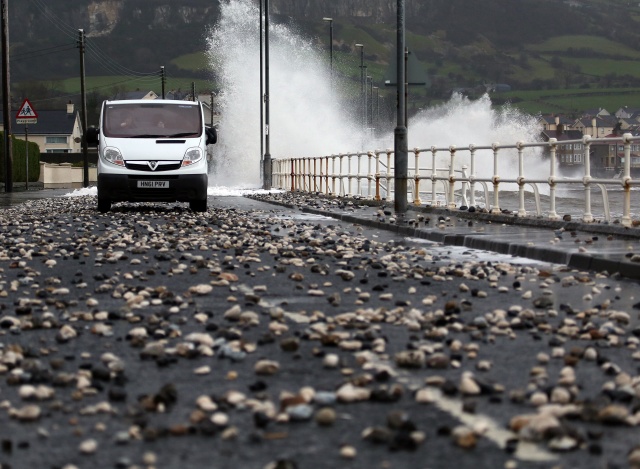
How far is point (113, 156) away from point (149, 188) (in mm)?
1112

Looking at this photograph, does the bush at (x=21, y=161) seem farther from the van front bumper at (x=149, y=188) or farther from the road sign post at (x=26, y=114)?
the van front bumper at (x=149, y=188)

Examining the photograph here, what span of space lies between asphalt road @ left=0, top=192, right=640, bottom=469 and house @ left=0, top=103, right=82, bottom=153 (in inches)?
6030

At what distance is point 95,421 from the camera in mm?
5406

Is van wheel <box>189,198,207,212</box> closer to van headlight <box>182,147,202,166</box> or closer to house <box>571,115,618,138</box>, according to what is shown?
van headlight <box>182,147,202,166</box>

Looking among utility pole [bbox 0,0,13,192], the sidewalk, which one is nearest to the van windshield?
the sidewalk

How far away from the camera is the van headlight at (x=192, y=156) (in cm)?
2559

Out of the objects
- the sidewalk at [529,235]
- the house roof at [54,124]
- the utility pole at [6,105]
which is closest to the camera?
the sidewalk at [529,235]

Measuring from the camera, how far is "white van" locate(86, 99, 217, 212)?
2525 centimetres

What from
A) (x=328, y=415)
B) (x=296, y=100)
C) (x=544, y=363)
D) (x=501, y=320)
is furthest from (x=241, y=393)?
(x=296, y=100)

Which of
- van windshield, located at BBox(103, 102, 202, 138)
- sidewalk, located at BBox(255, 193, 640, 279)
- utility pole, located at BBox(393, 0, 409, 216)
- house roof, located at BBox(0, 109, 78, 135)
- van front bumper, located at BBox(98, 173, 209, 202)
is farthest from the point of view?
house roof, located at BBox(0, 109, 78, 135)

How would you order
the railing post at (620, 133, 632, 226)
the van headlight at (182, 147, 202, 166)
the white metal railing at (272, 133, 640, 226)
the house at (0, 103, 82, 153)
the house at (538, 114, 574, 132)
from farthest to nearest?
1. the house at (538, 114, 574, 132)
2. the house at (0, 103, 82, 153)
3. the van headlight at (182, 147, 202, 166)
4. the white metal railing at (272, 133, 640, 226)
5. the railing post at (620, 133, 632, 226)

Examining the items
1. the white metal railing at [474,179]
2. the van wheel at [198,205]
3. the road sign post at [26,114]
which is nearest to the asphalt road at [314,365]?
the white metal railing at [474,179]

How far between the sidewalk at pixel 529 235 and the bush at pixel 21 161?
119 ft

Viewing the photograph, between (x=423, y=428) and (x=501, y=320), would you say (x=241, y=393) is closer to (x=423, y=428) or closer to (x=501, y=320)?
(x=423, y=428)
